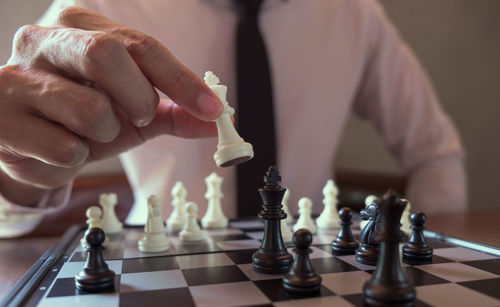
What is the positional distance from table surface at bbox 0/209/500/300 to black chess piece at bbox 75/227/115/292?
17 centimetres

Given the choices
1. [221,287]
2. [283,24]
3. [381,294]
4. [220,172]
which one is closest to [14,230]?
[220,172]

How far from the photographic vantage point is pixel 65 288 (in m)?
0.67

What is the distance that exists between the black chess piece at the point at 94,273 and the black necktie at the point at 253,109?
963 millimetres

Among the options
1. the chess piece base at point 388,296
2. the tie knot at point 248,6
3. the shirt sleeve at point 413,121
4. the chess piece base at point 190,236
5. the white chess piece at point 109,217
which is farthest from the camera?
the shirt sleeve at point 413,121

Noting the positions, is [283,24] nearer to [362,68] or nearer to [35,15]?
[362,68]

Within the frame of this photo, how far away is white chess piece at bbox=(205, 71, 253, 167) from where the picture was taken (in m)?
0.80

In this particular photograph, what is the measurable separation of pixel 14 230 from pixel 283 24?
1361 millimetres

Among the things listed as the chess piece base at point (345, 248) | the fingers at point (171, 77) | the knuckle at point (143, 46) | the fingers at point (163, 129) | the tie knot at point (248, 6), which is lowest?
the chess piece base at point (345, 248)

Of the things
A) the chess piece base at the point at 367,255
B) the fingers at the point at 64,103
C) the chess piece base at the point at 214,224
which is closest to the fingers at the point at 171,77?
the fingers at the point at 64,103

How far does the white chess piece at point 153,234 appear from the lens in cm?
93

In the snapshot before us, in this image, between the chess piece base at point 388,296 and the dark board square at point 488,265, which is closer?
the chess piece base at point 388,296

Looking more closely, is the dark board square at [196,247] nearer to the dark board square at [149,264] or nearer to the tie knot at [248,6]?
the dark board square at [149,264]

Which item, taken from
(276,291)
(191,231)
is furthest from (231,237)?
(276,291)

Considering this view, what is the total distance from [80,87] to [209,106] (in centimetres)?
25
